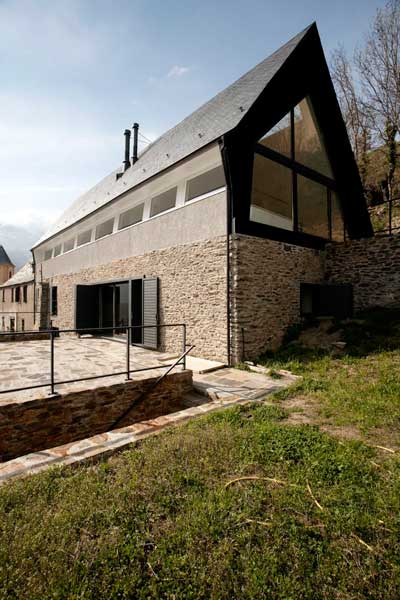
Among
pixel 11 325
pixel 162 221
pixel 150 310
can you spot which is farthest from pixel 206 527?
pixel 11 325

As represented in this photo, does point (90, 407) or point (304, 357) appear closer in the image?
point (90, 407)

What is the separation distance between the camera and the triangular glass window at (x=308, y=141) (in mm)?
9906

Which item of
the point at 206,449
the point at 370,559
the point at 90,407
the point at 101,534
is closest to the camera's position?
the point at 370,559

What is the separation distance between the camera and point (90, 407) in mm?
5145

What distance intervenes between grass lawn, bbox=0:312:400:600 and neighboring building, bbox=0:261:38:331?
63.3 feet

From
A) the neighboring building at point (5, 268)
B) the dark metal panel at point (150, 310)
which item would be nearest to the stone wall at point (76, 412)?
the dark metal panel at point (150, 310)

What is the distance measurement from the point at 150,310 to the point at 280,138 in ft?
23.7

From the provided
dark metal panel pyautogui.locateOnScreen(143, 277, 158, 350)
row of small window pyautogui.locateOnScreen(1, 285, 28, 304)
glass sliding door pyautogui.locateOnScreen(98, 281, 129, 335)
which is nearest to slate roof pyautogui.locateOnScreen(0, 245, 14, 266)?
row of small window pyautogui.locateOnScreen(1, 285, 28, 304)

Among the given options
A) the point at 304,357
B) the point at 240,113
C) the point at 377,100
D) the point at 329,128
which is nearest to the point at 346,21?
the point at 329,128

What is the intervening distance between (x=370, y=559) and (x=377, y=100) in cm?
2199

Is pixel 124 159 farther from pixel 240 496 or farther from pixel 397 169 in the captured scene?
pixel 240 496

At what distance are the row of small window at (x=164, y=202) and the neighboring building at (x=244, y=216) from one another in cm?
5

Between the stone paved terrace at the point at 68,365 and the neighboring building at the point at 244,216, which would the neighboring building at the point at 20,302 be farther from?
the stone paved terrace at the point at 68,365

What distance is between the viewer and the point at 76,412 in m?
4.98
